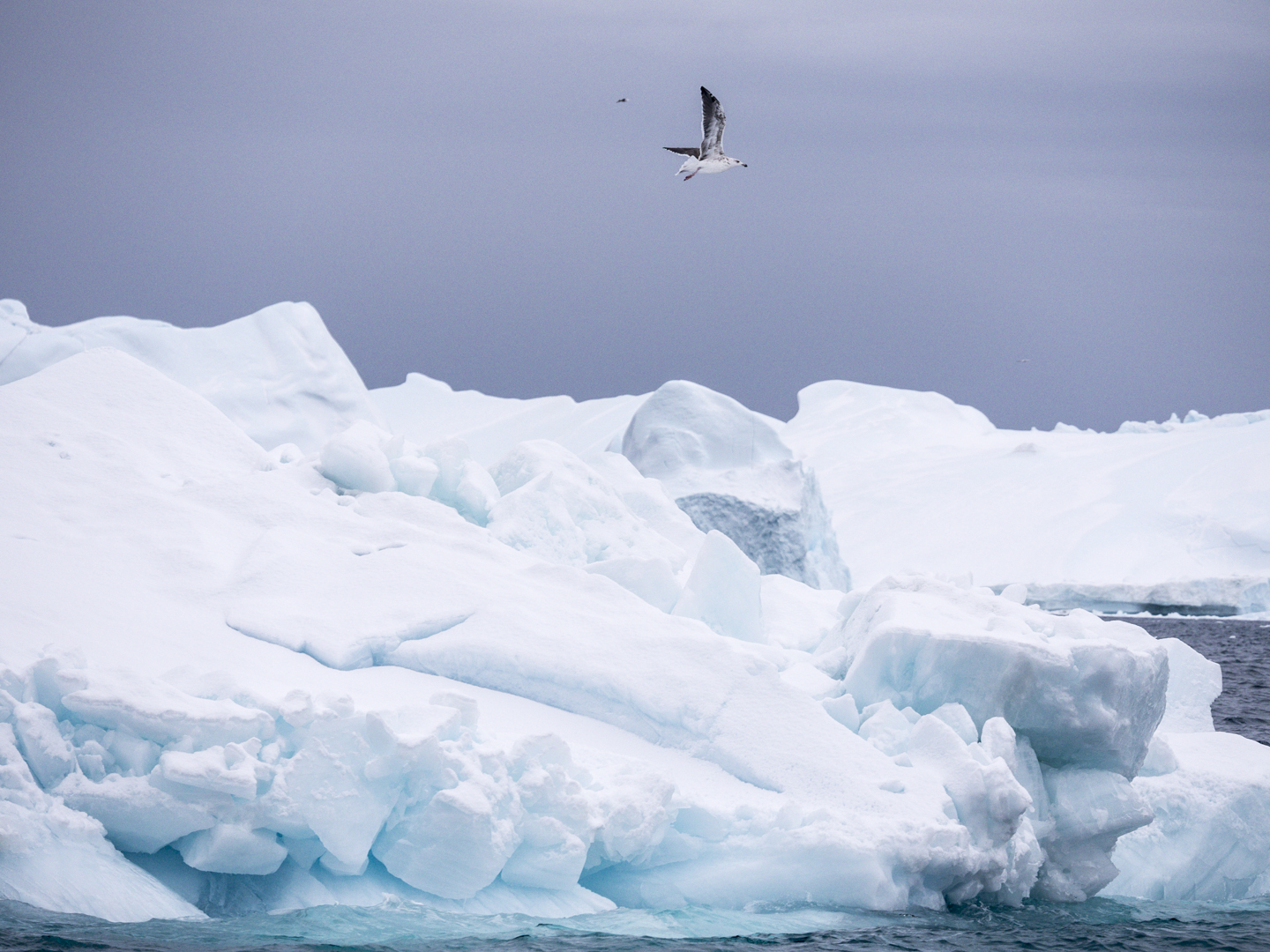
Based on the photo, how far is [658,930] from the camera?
18.3 feet

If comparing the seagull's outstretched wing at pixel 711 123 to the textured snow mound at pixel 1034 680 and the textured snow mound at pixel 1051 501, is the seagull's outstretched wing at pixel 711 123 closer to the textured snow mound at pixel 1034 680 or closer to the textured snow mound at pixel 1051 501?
the textured snow mound at pixel 1034 680

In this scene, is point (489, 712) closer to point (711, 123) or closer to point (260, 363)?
point (711, 123)

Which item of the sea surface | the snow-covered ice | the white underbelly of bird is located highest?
the white underbelly of bird

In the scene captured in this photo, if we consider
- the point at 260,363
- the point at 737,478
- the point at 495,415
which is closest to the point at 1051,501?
the point at 495,415

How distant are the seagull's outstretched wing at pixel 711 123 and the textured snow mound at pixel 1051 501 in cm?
2080

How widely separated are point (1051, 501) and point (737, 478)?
20778 mm

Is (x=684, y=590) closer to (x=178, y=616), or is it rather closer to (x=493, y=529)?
(x=493, y=529)

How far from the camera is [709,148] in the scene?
9023 mm

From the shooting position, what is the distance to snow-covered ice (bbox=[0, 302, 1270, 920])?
536 cm

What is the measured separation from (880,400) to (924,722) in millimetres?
42145

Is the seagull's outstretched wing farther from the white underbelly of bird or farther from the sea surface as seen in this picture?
the sea surface

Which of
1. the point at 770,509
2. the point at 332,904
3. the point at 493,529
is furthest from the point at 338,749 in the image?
the point at 770,509

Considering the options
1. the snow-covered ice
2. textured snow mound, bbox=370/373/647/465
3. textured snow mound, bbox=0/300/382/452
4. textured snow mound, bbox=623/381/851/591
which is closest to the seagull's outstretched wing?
the snow-covered ice

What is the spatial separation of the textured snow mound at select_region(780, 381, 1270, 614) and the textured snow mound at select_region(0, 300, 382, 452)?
1592 cm
